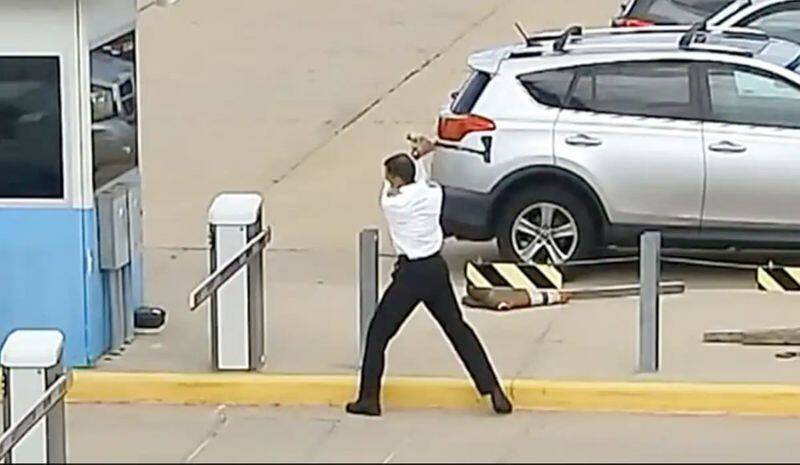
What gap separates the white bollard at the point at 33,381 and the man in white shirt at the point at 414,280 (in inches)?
95.8

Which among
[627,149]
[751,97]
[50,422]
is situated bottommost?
[50,422]

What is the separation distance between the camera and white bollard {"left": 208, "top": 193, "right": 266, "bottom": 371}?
11.4 m

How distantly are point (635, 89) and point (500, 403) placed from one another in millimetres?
4003

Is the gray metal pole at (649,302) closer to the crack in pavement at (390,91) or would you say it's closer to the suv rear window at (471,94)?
the suv rear window at (471,94)

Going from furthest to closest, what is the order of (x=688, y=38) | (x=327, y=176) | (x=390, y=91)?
1. (x=390, y=91)
2. (x=327, y=176)
3. (x=688, y=38)

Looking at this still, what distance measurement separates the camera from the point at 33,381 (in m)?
8.27

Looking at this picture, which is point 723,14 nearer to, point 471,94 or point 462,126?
point 471,94

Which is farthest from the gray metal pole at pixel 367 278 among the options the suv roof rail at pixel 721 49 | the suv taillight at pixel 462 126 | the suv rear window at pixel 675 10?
the suv rear window at pixel 675 10

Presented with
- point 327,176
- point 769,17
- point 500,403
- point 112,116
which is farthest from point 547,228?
point 769,17

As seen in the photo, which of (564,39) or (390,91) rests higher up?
(564,39)

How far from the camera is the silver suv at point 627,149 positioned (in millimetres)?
13719

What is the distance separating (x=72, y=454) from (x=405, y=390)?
87.3 inches

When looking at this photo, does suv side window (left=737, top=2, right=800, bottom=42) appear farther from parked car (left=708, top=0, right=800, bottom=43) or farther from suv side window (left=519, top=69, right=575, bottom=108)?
suv side window (left=519, top=69, right=575, bottom=108)

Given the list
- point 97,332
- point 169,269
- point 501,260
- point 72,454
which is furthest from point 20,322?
point 501,260
